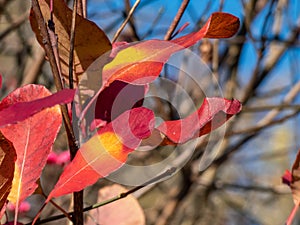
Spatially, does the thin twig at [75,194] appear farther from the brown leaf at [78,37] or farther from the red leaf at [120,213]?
the red leaf at [120,213]

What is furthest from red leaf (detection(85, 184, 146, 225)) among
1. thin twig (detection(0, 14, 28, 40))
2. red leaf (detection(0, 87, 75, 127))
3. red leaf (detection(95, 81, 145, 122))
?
thin twig (detection(0, 14, 28, 40))

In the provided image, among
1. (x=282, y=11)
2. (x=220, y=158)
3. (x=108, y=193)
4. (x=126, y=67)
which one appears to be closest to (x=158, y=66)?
(x=126, y=67)

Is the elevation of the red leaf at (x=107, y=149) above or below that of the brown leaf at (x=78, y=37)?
below

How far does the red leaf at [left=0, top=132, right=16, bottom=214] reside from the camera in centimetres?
36

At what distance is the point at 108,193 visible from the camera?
568 millimetres

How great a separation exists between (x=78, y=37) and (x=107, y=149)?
100 mm

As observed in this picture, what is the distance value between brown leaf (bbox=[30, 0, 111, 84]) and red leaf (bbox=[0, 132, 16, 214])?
0.09 meters

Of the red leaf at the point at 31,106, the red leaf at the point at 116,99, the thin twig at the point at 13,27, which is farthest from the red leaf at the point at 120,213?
the thin twig at the point at 13,27

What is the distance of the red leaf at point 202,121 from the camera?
352 mm

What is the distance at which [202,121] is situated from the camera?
1.16 ft

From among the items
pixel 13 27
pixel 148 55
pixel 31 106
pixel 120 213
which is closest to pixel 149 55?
pixel 148 55

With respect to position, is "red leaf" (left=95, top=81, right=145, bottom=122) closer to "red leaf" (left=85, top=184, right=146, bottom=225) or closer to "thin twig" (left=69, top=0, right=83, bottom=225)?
"thin twig" (left=69, top=0, right=83, bottom=225)

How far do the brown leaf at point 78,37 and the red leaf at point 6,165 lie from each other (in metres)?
0.09

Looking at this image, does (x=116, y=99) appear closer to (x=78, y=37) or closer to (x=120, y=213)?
(x=78, y=37)
